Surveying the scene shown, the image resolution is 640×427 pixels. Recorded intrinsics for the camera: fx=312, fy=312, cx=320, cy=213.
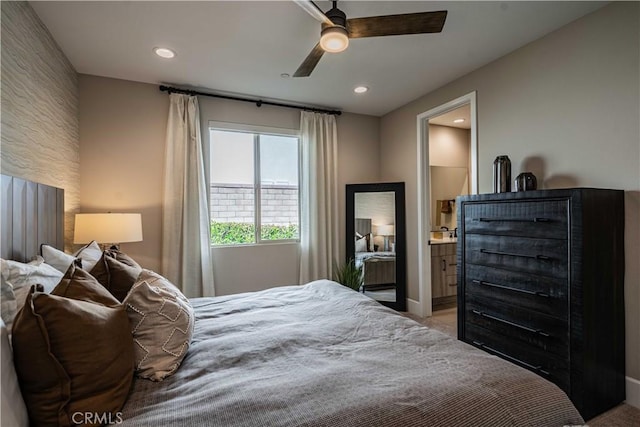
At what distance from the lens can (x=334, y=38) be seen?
6.13 feet

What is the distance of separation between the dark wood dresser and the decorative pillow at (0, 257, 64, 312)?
272 centimetres

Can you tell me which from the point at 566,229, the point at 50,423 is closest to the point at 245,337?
the point at 50,423

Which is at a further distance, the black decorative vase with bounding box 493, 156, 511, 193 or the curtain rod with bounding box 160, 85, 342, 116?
the curtain rod with bounding box 160, 85, 342, 116

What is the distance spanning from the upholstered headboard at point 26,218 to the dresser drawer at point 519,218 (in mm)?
3001

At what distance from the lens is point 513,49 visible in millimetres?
2689

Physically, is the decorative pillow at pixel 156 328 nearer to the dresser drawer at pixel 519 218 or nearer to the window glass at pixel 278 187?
the dresser drawer at pixel 519 218

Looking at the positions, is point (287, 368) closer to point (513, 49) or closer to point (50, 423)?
point (50, 423)

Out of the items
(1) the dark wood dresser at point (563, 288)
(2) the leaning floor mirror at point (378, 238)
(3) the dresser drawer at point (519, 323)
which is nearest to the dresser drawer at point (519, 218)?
(1) the dark wood dresser at point (563, 288)

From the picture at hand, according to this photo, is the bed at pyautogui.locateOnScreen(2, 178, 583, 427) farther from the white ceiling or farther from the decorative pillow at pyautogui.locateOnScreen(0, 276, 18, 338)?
the white ceiling

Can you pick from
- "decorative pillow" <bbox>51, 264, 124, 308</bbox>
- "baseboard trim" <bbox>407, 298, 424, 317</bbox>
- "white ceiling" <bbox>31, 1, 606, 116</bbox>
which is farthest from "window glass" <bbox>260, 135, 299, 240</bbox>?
"decorative pillow" <bbox>51, 264, 124, 308</bbox>

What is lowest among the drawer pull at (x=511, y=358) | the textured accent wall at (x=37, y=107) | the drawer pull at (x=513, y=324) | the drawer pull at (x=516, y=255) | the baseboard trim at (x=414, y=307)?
the baseboard trim at (x=414, y=307)

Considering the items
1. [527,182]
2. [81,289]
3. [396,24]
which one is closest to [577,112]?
[527,182]

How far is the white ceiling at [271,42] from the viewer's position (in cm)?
213

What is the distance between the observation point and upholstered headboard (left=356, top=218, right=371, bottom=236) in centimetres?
430
